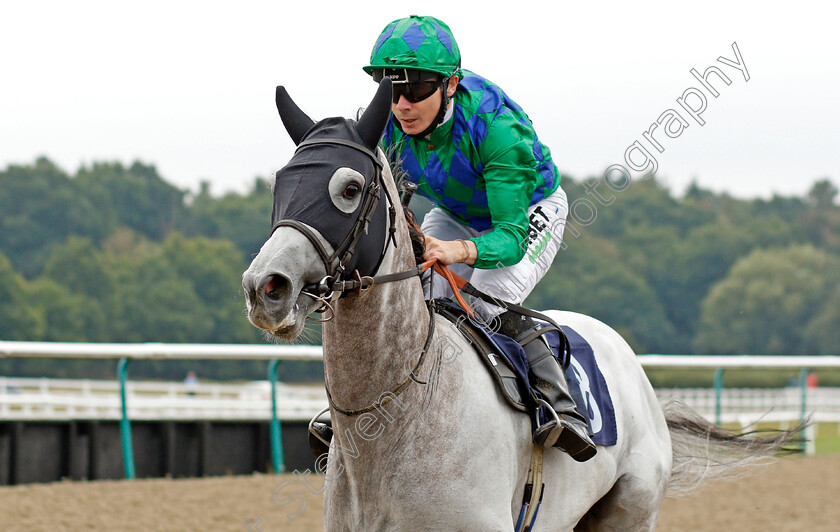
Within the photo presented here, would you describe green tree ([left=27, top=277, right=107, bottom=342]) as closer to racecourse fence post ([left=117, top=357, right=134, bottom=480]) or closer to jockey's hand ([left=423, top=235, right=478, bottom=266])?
racecourse fence post ([left=117, top=357, right=134, bottom=480])

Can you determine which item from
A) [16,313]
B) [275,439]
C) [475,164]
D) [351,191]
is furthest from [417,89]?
[16,313]

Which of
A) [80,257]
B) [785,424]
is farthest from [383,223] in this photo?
[80,257]

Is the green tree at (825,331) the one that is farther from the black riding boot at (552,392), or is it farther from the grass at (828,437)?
the black riding boot at (552,392)

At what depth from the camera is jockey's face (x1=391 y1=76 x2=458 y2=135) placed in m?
3.25

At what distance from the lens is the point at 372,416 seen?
2.89 metres

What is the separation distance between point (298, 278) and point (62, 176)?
68769 millimetres

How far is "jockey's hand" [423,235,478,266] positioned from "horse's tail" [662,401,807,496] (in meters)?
1.90

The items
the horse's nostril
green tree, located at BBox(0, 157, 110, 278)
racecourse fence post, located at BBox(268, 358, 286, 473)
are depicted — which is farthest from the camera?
green tree, located at BBox(0, 157, 110, 278)

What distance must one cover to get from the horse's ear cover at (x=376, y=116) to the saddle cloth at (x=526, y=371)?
0.77 metres

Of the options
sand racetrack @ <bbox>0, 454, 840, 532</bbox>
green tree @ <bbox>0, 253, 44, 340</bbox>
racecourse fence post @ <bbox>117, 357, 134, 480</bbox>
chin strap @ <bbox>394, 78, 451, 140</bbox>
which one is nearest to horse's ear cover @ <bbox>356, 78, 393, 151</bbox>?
chin strap @ <bbox>394, 78, 451, 140</bbox>

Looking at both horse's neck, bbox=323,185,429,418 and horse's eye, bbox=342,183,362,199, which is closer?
horse's eye, bbox=342,183,362,199

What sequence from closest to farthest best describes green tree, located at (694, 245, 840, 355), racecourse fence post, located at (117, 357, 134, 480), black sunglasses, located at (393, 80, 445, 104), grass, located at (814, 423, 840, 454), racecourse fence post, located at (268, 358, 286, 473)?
black sunglasses, located at (393, 80, 445, 104), racecourse fence post, located at (117, 357, 134, 480), racecourse fence post, located at (268, 358, 286, 473), grass, located at (814, 423, 840, 454), green tree, located at (694, 245, 840, 355)

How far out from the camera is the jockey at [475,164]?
3.17 meters

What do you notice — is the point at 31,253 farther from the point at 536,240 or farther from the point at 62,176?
the point at 536,240
